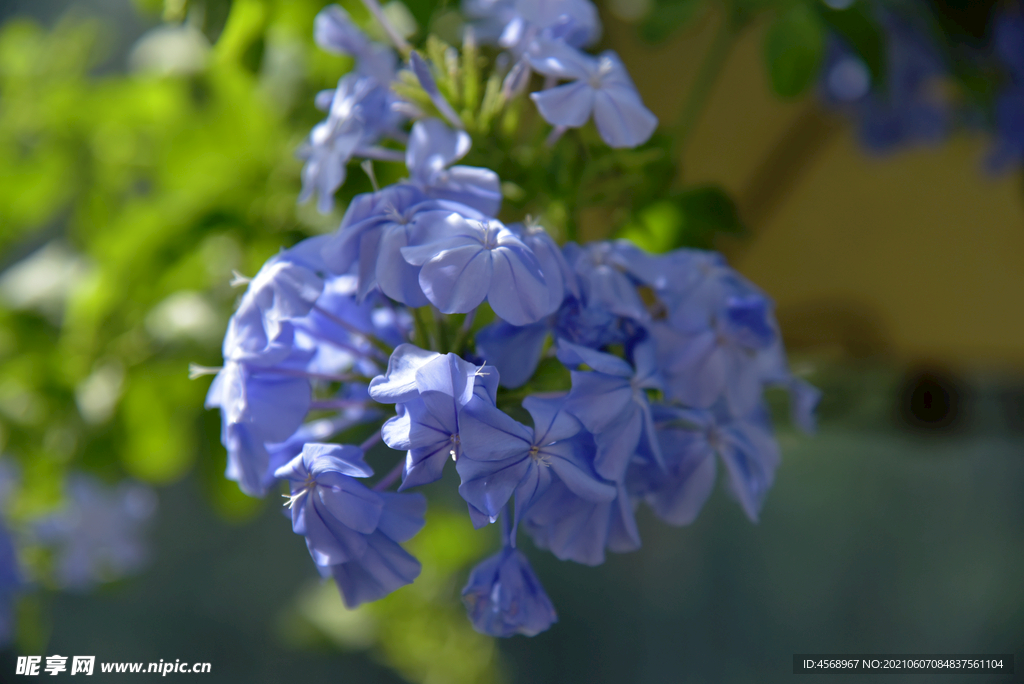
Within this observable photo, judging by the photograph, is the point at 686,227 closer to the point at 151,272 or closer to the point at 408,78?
the point at 408,78

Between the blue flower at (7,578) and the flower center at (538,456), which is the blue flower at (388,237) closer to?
the flower center at (538,456)

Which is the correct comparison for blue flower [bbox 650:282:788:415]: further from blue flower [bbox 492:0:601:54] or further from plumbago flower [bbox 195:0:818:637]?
blue flower [bbox 492:0:601:54]

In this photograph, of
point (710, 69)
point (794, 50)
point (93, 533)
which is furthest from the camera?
point (93, 533)

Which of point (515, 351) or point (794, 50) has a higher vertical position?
point (794, 50)

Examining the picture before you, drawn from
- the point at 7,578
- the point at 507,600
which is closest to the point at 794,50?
the point at 507,600

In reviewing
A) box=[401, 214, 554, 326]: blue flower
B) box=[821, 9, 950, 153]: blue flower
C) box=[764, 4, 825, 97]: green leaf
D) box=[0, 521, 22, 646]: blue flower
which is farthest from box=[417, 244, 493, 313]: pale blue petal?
box=[0, 521, 22, 646]: blue flower

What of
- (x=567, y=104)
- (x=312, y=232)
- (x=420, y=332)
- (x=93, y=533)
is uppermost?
(x=567, y=104)

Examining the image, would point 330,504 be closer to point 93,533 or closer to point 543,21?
point 543,21

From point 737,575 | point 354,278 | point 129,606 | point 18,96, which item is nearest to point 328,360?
point 354,278
